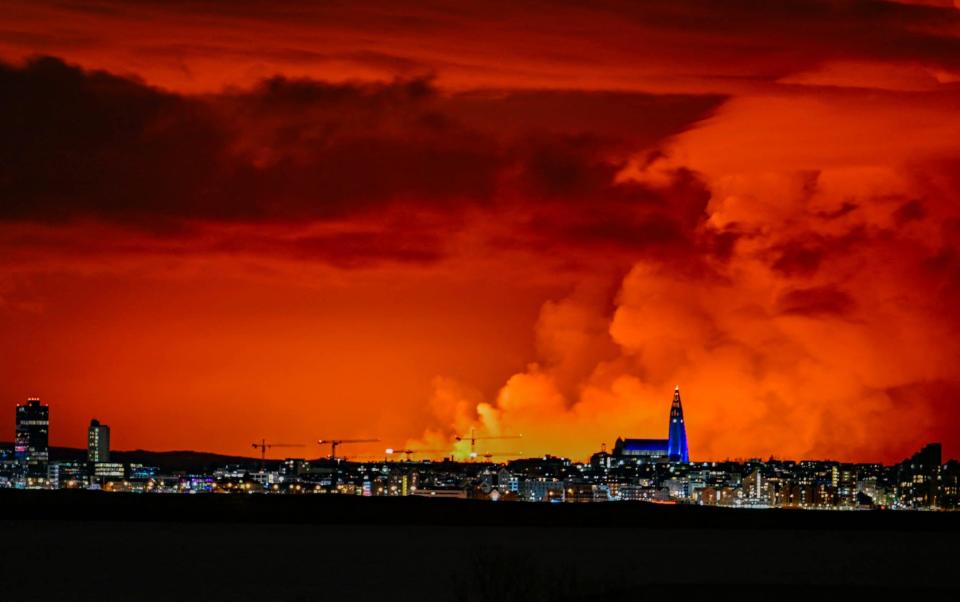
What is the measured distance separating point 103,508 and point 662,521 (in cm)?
5762

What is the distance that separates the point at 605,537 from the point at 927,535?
31.1 metres

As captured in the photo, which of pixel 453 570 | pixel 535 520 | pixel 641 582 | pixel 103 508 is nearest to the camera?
pixel 641 582

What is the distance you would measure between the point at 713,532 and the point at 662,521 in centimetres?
3039

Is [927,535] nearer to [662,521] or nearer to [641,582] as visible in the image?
[662,521]

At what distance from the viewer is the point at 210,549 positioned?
104m

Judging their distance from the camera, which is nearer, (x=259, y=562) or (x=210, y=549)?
(x=259, y=562)

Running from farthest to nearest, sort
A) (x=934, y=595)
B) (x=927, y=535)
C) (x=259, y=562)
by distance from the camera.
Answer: (x=927, y=535), (x=259, y=562), (x=934, y=595)

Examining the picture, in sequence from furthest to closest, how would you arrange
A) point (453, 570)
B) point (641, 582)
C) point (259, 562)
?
point (259, 562) < point (453, 570) < point (641, 582)

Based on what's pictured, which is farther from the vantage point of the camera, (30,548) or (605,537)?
(605,537)

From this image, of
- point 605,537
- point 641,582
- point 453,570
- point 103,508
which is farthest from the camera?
point 103,508

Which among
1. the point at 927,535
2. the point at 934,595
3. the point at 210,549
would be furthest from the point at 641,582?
the point at 927,535

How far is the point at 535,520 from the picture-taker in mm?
186125

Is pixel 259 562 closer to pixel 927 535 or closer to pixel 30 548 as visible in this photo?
pixel 30 548

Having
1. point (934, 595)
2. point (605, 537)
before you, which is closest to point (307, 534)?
point (605, 537)
